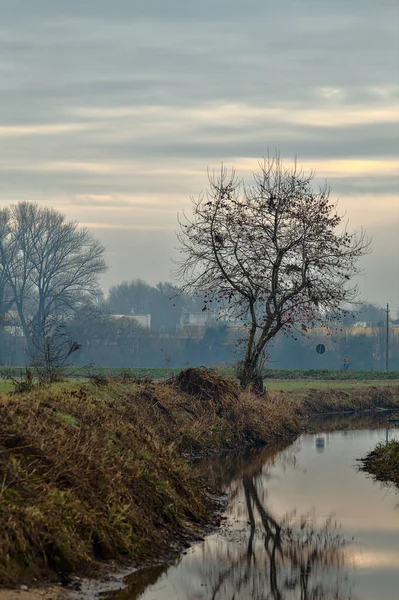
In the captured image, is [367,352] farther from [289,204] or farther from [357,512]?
[357,512]

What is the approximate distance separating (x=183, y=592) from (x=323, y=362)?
103 meters

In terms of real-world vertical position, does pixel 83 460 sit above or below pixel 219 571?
above

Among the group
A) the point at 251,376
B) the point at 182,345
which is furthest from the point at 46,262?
the point at 251,376

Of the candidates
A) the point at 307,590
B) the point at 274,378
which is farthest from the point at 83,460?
the point at 274,378

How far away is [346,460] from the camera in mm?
28672

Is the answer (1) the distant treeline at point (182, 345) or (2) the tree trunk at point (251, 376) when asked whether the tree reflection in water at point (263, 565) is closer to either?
(2) the tree trunk at point (251, 376)

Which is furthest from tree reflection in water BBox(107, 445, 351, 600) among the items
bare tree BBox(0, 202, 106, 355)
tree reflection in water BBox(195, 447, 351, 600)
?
bare tree BBox(0, 202, 106, 355)

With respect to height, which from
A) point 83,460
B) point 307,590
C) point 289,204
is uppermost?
point 289,204

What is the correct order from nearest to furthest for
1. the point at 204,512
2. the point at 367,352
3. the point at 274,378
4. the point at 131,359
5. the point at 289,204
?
the point at 204,512 → the point at 289,204 → the point at 274,378 → the point at 131,359 → the point at 367,352

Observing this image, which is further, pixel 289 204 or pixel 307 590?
pixel 289 204

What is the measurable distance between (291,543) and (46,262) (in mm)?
75212

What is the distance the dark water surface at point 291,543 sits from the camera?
1370cm

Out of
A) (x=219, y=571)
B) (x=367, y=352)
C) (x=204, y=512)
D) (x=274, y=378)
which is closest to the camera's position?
(x=219, y=571)

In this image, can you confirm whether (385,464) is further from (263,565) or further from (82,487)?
(82,487)
